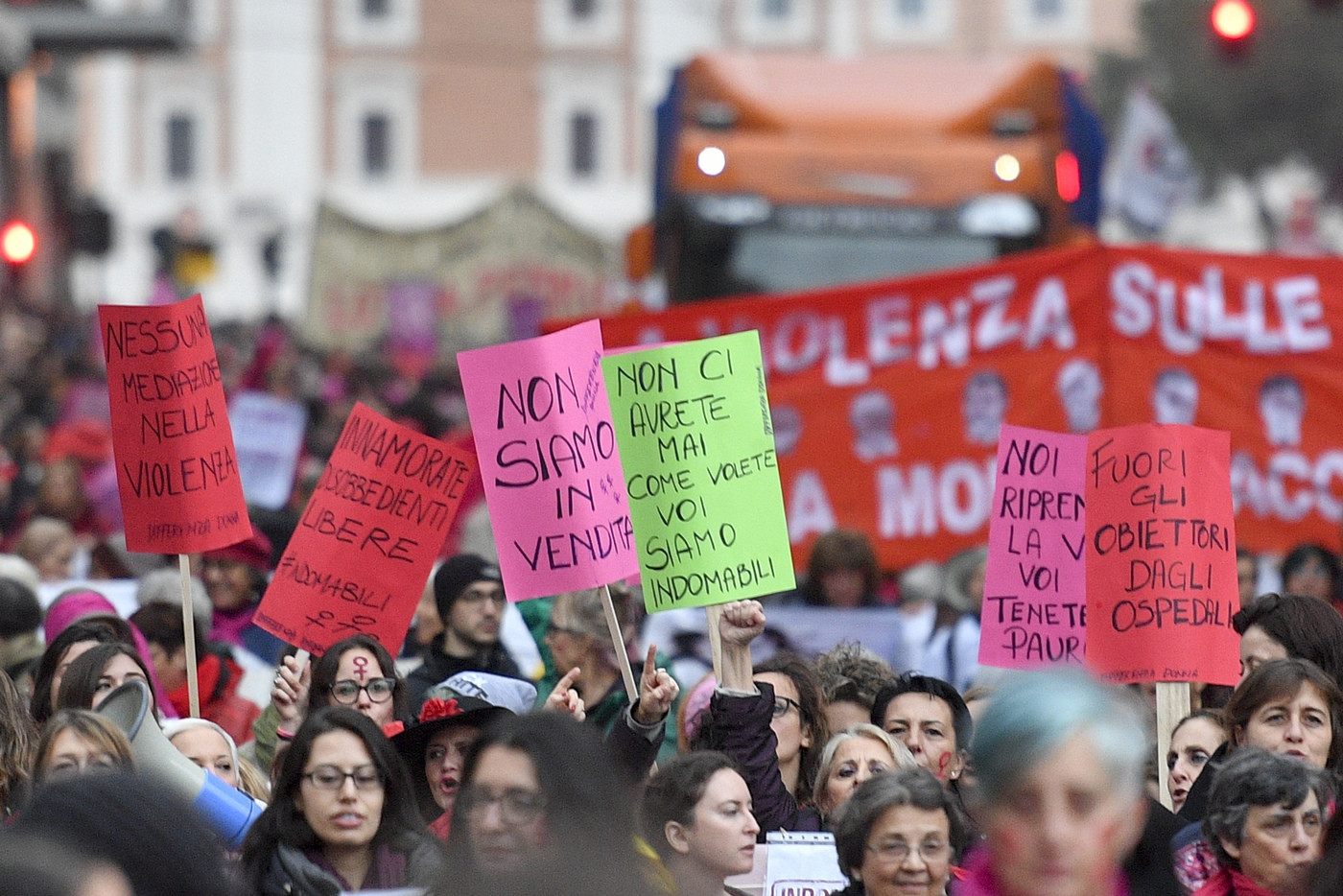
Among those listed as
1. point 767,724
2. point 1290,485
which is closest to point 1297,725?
point 767,724

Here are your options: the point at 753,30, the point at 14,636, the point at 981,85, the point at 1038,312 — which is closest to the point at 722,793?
the point at 14,636

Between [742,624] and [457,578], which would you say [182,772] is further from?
[457,578]

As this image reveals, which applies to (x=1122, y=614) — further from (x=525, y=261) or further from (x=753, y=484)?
(x=525, y=261)

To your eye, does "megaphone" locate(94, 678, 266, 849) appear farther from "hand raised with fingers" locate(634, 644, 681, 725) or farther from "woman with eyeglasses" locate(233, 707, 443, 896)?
"hand raised with fingers" locate(634, 644, 681, 725)

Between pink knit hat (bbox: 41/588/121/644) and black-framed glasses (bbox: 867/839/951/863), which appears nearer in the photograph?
black-framed glasses (bbox: 867/839/951/863)

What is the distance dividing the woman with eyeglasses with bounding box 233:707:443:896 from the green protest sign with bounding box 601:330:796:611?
1.31 meters

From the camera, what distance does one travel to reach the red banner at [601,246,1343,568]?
9.58 m

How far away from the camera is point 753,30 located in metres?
61.7

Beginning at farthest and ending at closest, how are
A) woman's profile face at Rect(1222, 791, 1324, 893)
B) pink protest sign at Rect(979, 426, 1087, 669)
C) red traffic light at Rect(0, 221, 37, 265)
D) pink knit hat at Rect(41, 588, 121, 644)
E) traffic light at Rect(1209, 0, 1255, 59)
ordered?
red traffic light at Rect(0, 221, 37, 265)
traffic light at Rect(1209, 0, 1255, 59)
pink knit hat at Rect(41, 588, 121, 644)
pink protest sign at Rect(979, 426, 1087, 669)
woman's profile face at Rect(1222, 791, 1324, 893)

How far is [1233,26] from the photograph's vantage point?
34.4ft

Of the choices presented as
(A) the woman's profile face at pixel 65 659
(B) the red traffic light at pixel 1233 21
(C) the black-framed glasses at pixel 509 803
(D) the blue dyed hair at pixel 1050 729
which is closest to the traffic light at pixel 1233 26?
(B) the red traffic light at pixel 1233 21

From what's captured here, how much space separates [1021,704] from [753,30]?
60.1 m

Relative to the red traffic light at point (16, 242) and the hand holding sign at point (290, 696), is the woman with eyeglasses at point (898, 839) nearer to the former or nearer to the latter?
the hand holding sign at point (290, 696)

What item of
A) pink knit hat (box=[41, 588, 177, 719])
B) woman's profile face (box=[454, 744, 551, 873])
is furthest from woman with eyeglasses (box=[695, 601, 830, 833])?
woman's profile face (box=[454, 744, 551, 873])
